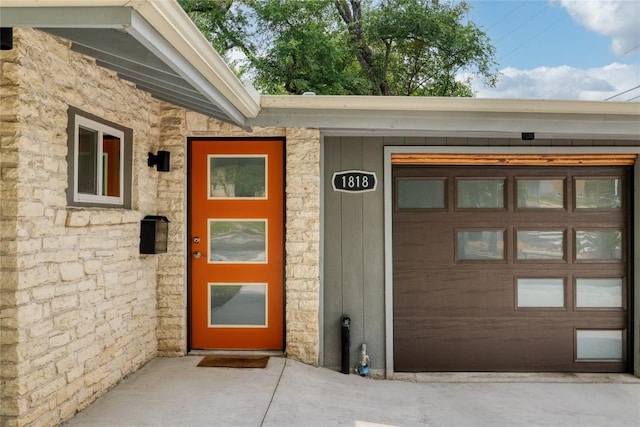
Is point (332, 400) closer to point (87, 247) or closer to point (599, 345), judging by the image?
point (87, 247)

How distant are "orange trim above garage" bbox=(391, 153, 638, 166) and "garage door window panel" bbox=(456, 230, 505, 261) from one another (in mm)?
697

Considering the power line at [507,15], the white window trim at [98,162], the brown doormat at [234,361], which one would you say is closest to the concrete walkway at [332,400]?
the brown doormat at [234,361]

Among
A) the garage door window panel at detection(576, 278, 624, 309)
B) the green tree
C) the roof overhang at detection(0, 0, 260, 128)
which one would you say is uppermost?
the green tree

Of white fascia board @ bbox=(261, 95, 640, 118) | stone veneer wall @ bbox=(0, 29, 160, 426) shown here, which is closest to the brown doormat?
stone veneer wall @ bbox=(0, 29, 160, 426)

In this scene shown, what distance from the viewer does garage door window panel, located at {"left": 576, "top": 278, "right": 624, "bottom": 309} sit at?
4320mm

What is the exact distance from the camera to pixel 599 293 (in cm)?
433

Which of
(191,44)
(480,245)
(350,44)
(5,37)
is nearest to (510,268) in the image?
(480,245)

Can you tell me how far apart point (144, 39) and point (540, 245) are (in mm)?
4013

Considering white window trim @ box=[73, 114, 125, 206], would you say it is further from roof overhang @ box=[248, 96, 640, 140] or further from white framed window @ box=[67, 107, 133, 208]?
roof overhang @ box=[248, 96, 640, 140]

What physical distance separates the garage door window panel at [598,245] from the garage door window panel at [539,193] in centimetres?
39

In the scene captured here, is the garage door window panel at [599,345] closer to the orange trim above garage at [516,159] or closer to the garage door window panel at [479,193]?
the garage door window panel at [479,193]

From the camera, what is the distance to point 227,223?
413cm

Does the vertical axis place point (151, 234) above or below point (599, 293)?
above

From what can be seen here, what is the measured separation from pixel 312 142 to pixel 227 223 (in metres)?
1.12
